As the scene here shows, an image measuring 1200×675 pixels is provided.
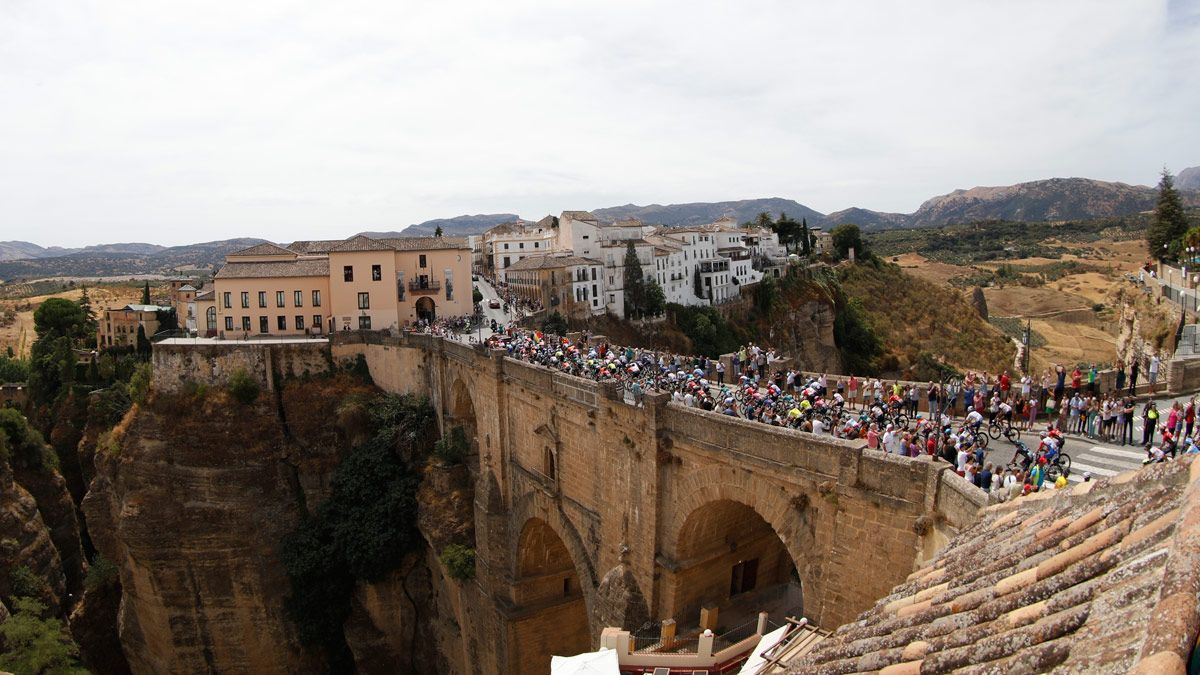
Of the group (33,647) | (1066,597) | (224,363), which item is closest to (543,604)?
(33,647)

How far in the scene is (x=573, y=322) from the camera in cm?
7281

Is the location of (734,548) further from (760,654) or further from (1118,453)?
(1118,453)

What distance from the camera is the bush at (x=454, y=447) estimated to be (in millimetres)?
36531

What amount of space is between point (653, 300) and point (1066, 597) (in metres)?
75.1

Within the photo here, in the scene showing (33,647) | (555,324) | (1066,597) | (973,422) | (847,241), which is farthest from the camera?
(847,241)

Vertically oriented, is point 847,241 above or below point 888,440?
above

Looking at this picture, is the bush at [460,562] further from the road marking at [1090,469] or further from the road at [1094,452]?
the road marking at [1090,469]

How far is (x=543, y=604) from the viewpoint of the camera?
30.1m

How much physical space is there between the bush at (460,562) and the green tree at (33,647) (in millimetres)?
18498

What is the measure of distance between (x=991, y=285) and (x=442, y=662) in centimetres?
10304

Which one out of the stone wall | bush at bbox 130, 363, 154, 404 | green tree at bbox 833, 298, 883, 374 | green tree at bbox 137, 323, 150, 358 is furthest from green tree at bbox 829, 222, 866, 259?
bush at bbox 130, 363, 154, 404

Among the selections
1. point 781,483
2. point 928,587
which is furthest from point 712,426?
point 928,587

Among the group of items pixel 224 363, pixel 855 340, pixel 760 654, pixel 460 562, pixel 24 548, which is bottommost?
pixel 24 548

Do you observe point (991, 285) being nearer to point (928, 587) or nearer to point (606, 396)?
point (606, 396)
